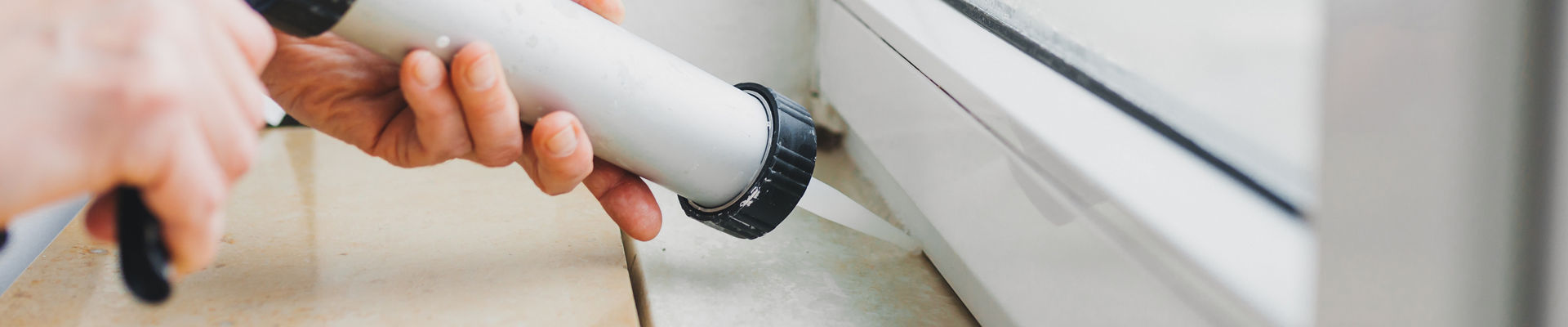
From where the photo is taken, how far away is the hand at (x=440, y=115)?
0.38 m

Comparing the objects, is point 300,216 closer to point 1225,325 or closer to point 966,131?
point 966,131

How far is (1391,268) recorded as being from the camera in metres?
0.20

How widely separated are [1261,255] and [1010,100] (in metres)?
0.16

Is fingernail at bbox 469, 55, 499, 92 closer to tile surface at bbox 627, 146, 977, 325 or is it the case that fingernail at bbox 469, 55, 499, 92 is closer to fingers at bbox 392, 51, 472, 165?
fingers at bbox 392, 51, 472, 165

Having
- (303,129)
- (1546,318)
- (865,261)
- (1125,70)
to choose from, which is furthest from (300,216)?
(1546,318)

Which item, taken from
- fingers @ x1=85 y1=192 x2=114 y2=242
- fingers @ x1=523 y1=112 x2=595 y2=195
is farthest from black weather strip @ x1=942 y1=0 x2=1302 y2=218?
fingers @ x1=85 y1=192 x2=114 y2=242

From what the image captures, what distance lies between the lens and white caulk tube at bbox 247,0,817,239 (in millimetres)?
360

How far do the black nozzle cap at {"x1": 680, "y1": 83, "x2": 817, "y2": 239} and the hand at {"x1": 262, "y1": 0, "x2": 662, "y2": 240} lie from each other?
0.22 ft

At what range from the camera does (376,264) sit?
20.8 inches

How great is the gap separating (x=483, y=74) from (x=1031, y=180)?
23cm

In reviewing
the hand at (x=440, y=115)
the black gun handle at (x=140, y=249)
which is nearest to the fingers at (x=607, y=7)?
the hand at (x=440, y=115)

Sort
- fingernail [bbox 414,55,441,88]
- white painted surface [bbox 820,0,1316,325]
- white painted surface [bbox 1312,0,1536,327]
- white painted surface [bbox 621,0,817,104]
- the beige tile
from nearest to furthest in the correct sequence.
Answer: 1. white painted surface [bbox 1312,0,1536,327]
2. white painted surface [bbox 820,0,1316,325]
3. fingernail [bbox 414,55,441,88]
4. the beige tile
5. white painted surface [bbox 621,0,817,104]

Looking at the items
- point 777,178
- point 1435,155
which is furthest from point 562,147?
point 1435,155

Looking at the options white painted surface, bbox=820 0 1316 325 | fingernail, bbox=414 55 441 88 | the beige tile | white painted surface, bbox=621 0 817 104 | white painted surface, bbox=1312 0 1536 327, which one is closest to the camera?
white painted surface, bbox=1312 0 1536 327
